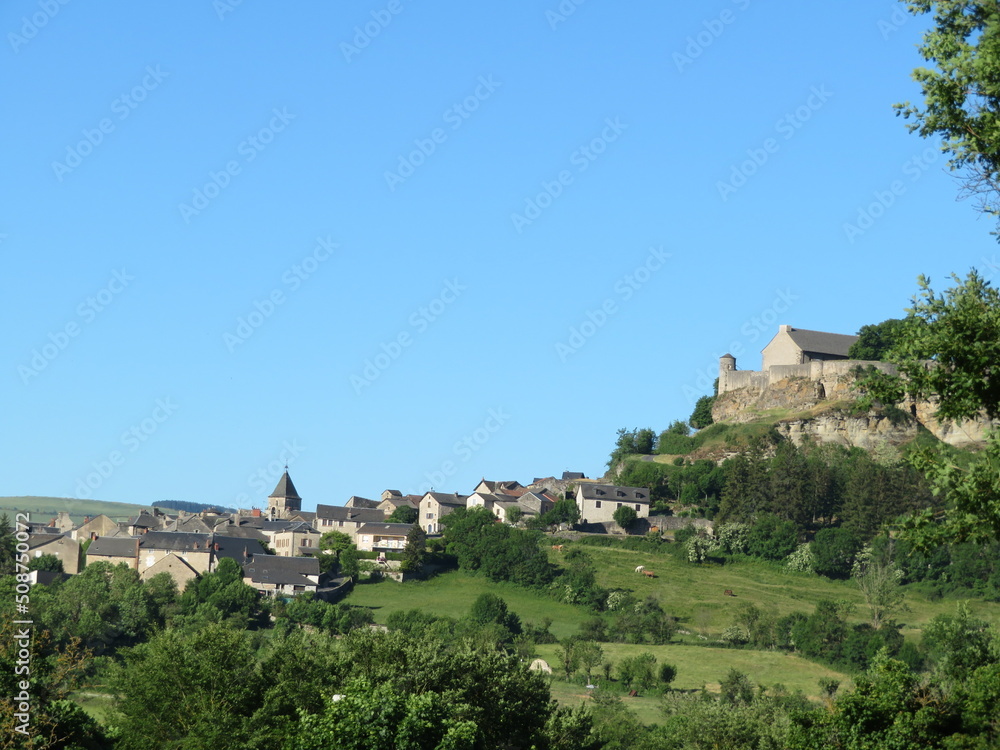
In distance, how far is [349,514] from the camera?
104625mm

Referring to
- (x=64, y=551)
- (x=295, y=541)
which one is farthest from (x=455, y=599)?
(x=64, y=551)

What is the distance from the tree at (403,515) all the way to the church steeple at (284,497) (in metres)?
27.3

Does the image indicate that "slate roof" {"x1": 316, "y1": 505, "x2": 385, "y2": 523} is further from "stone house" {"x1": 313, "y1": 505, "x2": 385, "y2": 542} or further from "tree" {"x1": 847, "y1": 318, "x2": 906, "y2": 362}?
"tree" {"x1": 847, "y1": 318, "x2": 906, "y2": 362}

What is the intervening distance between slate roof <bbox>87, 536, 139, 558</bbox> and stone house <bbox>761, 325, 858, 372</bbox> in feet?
185

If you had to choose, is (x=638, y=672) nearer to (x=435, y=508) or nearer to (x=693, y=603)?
(x=693, y=603)

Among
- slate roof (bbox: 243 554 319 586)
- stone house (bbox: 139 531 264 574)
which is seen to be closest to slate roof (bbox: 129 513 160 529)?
stone house (bbox: 139 531 264 574)

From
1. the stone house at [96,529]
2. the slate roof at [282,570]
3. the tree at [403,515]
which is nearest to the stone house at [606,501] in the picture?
the tree at [403,515]

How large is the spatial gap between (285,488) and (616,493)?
158ft

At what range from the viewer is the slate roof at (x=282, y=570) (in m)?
81.4

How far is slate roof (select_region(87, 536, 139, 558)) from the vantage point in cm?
8669

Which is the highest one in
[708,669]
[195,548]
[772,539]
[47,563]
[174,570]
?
[195,548]

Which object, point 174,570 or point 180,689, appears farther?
point 174,570

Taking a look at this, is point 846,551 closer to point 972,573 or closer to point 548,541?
point 972,573

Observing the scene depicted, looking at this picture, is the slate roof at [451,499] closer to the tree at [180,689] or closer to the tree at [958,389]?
the tree at [180,689]
